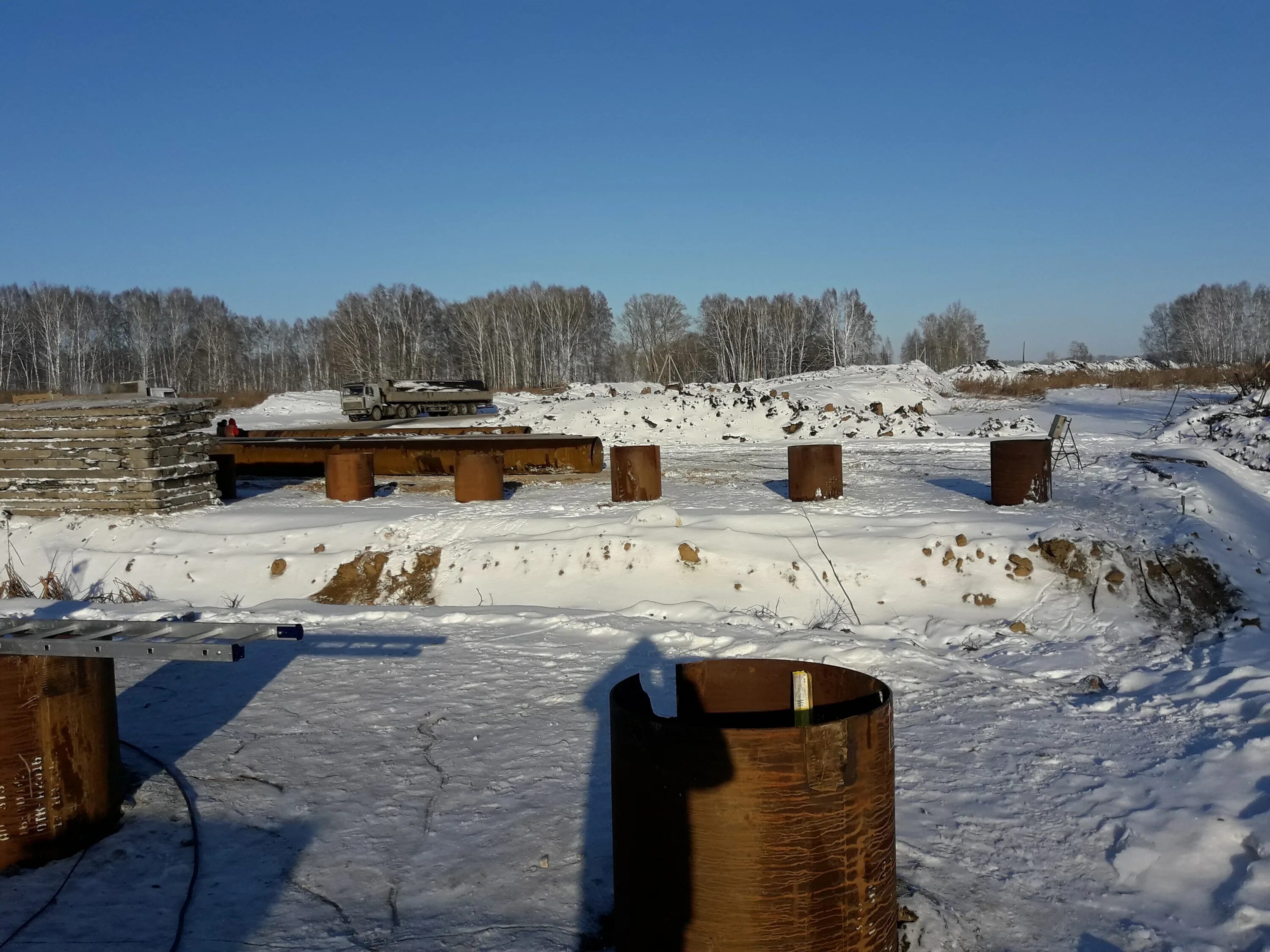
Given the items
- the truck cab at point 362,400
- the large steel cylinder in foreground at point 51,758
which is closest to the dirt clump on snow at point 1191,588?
the large steel cylinder in foreground at point 51,758

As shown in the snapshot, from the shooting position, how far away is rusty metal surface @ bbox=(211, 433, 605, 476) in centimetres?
1428

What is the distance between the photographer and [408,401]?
33906mm

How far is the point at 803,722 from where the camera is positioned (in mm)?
2994

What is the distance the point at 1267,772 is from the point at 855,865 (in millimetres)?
2880

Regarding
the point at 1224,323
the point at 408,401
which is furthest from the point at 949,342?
the point at 408,401

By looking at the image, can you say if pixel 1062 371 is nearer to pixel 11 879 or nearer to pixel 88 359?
pixel 11 879

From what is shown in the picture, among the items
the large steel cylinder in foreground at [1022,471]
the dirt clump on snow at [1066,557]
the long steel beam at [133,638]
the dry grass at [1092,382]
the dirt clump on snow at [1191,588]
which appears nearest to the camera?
the long steel beam at [133,638]

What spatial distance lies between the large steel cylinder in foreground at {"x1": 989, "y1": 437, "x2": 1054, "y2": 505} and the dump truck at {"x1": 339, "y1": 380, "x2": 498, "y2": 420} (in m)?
24.9

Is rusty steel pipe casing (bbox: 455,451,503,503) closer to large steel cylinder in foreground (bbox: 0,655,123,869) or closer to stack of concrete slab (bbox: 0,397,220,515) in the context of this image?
stack of concrete slab (bbox: 0,397,220,515)

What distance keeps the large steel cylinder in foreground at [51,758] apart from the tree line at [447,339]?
55654 millimetres

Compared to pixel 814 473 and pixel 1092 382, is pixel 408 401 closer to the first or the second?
pixel 814 473

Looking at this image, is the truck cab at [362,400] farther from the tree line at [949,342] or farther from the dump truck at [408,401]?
the tree line at [949,342]

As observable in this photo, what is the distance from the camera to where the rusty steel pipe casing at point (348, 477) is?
11867 mm

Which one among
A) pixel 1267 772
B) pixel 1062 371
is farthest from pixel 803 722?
pixel 1062 371
